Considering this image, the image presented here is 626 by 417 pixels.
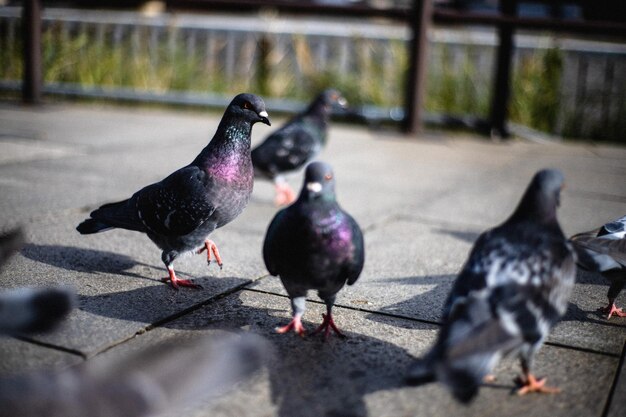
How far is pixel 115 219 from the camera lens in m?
3.61

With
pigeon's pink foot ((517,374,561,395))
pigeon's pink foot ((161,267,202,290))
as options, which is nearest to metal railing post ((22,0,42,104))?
pigeon's pink foot ((161,267,202,290))

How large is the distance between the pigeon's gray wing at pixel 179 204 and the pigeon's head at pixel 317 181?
79 cm

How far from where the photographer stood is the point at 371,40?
11734 millimetres

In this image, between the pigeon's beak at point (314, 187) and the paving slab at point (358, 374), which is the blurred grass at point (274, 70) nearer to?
the paving slab at point (358, 374)

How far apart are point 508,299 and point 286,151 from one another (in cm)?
346

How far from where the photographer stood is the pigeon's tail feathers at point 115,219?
3562 millimetres

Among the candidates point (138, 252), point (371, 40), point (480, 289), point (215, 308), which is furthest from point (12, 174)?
point (371, 40)

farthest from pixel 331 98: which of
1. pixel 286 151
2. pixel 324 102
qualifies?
pixel 286 151

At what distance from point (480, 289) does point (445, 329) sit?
0.72 feet

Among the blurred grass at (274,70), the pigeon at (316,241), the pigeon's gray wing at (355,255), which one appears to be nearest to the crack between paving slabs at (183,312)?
the pigeon at (316,241)

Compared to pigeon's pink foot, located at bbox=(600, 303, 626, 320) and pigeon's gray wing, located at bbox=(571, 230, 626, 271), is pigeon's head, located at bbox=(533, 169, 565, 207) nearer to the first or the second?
pigeon's gray wing, located at bbox=(571, 230, 626, 271)

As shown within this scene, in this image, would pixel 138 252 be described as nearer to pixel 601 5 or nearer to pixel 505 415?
pixel 505 415

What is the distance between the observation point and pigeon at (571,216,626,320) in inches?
116

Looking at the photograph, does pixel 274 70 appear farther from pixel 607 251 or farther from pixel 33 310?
pixel 33 310
